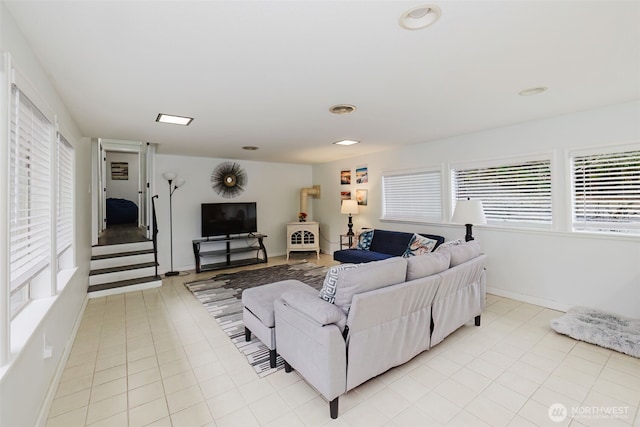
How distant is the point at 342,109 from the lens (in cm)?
287

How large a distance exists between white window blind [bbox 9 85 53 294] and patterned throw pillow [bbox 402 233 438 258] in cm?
406

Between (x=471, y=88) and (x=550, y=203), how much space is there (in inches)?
79.0

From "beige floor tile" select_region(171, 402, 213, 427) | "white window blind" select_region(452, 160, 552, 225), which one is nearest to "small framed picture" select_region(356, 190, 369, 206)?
"white window blind" select_region(452, 160, 552, 225)

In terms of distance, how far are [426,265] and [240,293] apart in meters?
2.80

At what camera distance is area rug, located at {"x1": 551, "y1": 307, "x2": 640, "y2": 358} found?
2430 millimetres

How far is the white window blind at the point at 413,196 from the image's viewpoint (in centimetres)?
461

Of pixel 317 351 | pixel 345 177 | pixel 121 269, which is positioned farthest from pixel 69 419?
pixel 345 177

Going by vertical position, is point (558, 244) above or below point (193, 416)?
above

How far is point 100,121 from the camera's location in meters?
3.20

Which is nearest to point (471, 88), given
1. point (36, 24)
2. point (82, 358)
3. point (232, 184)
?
point (36, 24)

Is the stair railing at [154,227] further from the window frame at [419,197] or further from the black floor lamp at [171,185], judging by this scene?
the window frame at [419,197]

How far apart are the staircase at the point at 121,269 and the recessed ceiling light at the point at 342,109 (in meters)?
3.82

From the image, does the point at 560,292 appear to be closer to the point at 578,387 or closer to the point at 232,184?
the point at 578,387

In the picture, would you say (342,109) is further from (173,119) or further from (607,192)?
(607,192)
